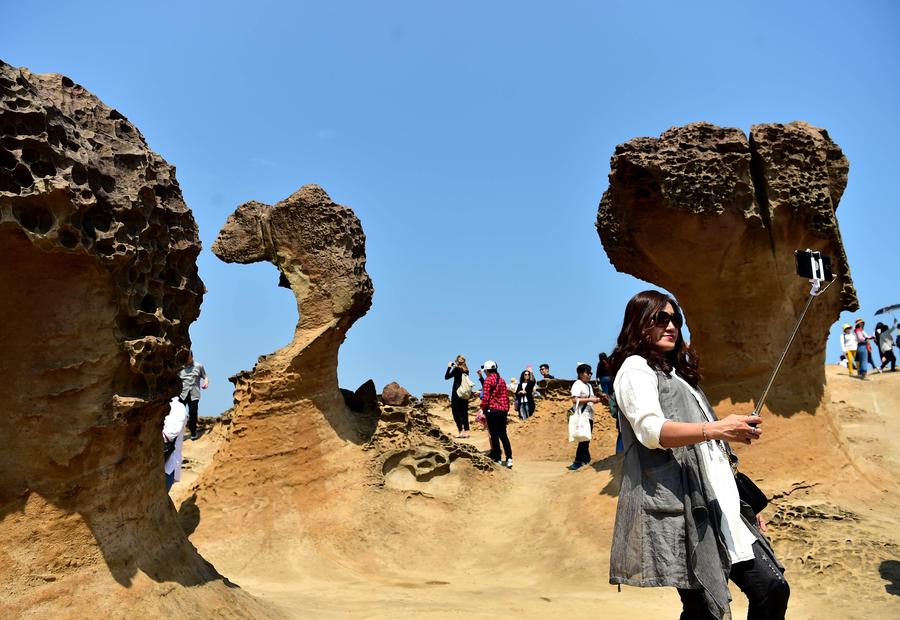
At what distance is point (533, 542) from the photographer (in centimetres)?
700

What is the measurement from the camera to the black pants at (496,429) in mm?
9242

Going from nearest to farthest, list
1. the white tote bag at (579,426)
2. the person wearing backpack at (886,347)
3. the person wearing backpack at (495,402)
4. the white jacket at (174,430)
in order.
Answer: the white jacket at (174,430)
the white tote bag at (579,426)
the person wearing backpack at (495,402)
the person wearing backpack at (886,347)

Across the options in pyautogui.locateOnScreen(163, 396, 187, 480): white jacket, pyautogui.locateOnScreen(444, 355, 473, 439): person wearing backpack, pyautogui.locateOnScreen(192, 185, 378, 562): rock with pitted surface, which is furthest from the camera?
pyautogui.locateOnScreen(444, 355, 473, 439): person wearing backpack

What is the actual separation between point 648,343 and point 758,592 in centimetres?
83

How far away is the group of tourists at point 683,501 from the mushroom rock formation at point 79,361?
8.33 feet

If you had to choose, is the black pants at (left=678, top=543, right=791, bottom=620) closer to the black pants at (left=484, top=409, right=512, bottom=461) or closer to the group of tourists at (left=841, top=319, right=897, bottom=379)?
the black pants at (left=484, top=409, right=512, bottom=461)

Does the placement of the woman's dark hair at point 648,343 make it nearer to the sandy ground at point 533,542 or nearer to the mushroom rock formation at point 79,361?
the mushroom rock formation at point 79,361

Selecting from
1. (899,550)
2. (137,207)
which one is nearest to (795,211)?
(899,550)

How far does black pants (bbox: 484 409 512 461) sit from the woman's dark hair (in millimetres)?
6632

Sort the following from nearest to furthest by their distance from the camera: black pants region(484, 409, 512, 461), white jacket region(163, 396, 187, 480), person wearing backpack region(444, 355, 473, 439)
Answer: white jacket region(163, 396, 187, 480) → black pants region(484, 409, 512, 461) → person wearing backpack region(444, 355, 473, 439)

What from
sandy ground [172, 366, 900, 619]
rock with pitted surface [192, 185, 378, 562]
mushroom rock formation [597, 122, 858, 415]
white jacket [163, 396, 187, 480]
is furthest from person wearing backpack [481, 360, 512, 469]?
white jacket [163, 396, 187, 480]

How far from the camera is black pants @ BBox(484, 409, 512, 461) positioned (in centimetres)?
924

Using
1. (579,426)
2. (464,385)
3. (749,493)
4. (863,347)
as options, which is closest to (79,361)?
(749,493)

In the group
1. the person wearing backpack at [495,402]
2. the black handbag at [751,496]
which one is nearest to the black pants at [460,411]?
the person wearing backpack at [495,402]
